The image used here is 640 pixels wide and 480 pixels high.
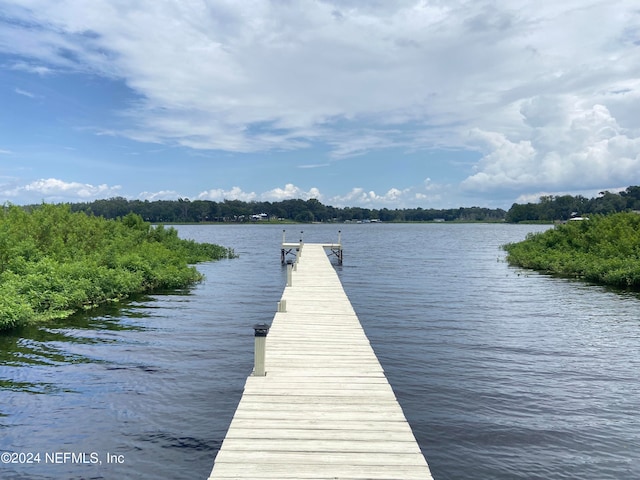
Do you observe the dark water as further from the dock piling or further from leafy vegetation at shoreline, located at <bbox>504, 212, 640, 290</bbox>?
leafy vegetation at shoreline, located at <bbox>504, 212, 640, 290</bbox>

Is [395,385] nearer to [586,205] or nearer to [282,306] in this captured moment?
[282,306]

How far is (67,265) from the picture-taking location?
22703 mm

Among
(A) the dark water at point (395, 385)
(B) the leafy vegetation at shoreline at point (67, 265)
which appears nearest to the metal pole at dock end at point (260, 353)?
(A) the dark water at point (395, 385)

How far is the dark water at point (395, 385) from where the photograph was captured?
882cm

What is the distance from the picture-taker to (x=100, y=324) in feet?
60.8

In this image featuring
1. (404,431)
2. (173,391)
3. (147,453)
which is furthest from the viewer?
(173,391)

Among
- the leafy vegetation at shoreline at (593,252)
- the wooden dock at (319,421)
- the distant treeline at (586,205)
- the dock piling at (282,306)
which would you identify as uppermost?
the distant treeline at (586,205)

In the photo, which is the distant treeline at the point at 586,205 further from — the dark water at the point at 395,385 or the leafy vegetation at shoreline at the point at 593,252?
the dark water at the point at 395,385

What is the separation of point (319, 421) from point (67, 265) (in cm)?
1894

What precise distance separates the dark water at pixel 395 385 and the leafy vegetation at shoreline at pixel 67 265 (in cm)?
123

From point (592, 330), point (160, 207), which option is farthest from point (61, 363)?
point (160, 207)

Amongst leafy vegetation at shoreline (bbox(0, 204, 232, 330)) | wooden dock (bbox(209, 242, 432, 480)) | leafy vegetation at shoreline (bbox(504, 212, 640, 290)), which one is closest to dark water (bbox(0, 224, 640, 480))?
Answer: leafy vegetation at shoreline (bbox(0, 204, 232, 330))

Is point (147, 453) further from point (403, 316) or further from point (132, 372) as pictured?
point (403, 316)

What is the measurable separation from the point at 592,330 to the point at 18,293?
2166 cm
